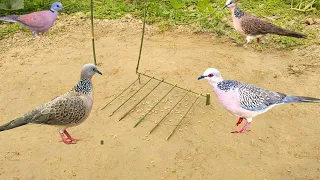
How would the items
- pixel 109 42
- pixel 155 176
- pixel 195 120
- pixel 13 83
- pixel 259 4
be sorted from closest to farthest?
1. pixel 155 176
2. pixel 195 120
3. pixel 13 83
4. pixel 109 42
5. pixel 259 4

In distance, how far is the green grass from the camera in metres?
7.64

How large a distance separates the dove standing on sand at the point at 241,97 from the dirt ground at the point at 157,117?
2.98 feet

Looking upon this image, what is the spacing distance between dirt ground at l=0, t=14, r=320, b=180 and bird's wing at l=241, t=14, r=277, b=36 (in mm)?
531

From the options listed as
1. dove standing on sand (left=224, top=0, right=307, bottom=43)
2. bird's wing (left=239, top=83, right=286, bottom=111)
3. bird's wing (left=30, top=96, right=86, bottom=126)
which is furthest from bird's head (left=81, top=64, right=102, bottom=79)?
dove standing on sand (left=224, top=0, right=307, bottom=43)

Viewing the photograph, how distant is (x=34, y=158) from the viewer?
14.7 feet

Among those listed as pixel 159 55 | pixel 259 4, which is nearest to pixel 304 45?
pixel 259 4

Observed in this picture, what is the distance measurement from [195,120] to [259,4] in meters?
4.71

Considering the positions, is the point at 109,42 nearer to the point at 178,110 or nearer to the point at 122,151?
the point at 178,110

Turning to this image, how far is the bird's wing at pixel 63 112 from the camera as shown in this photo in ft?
12.4

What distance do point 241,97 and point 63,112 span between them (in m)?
1.89

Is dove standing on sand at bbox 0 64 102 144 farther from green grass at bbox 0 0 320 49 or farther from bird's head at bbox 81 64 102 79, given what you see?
green grass at bbox 0 0 320 49

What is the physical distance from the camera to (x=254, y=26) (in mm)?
6504

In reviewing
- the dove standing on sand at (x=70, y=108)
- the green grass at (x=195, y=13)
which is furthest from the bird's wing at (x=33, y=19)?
the dove standing on sand at (x=70, y=108)

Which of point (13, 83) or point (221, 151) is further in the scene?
point (13, 83)
